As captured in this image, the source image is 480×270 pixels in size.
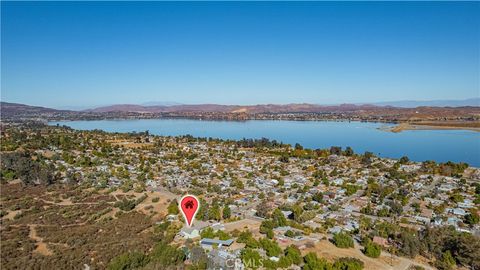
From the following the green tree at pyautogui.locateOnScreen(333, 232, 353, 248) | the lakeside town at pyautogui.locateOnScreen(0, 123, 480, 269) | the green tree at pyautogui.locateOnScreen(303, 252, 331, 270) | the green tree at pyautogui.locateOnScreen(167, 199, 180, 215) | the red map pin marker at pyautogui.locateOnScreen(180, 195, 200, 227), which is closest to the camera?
the red map pin marker at pyautogui.locateOnScreen(180, 195, 200, 227)

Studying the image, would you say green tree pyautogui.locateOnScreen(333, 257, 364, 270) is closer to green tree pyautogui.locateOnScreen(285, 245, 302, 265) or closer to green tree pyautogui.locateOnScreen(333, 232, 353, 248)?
green tree pyautogui.locateOnScreen(285, 245, 302, 265)

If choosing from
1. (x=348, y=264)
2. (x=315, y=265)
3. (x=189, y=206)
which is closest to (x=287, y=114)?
(x=348, y=264)

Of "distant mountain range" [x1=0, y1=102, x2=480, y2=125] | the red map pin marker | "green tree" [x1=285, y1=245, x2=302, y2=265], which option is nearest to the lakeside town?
"green tree" [x1=285, y1=245, x2=302, y2=265]

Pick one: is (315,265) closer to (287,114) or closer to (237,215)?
(237,215)

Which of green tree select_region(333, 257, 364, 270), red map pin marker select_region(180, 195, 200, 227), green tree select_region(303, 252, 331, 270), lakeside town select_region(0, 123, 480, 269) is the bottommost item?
lakeside town select_region(0, 123, 480, 269)

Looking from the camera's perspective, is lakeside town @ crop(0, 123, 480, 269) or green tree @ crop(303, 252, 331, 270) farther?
lakeside town @ crop(0, 123, 480, 269)

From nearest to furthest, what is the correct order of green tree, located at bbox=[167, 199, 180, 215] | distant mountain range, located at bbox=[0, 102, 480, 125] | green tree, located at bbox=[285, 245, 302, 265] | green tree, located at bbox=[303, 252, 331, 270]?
green tree, located at bbox=[303, 252, 331, 270] < green tree, located at bbox=[285, 245, 302, 265] < green tree, located at bbox=[167, 199, 180, 215] < distant mountain range, located at bbox=[0, 102, 480, 125]

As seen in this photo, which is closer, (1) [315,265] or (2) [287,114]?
(1) [315,265]

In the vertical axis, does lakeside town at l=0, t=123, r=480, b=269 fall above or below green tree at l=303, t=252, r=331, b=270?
below

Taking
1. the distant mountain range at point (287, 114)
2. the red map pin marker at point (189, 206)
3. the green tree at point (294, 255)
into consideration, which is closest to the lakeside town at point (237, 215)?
the green tree at point (294, 255)

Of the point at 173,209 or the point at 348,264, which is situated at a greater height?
the point at 348,264
